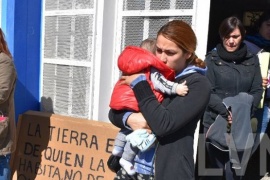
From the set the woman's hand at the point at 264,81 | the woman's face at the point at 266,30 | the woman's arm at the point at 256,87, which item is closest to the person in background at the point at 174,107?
the woman's arm at the point at 256,87

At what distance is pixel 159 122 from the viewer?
1890 mm

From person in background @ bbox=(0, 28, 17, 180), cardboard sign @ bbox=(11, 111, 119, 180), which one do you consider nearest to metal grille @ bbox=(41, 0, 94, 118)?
cardboard sign @ bbox=(11, 111, 119, 180)

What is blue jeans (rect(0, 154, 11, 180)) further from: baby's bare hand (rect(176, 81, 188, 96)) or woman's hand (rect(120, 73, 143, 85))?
baby's bare hand (rect(176, 81, 188, 96))

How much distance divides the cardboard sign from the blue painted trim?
0.23m

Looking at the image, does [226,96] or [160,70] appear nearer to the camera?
[160,70]

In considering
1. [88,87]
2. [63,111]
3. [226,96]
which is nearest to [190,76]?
[226,96]

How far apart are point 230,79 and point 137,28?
1029 millimetres

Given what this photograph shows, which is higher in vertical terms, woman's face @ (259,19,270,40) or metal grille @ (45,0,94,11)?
metal grille @ (45,0,94,11)

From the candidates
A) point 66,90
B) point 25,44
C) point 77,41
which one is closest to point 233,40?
point 77,41

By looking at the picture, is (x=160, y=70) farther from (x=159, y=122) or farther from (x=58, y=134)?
(x=58, y=134)

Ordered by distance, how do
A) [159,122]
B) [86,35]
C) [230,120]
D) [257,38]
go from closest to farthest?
[159,122] < [230,120] < [257,38] < [86,35]

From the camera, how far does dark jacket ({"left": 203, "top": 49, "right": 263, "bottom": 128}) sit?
3.13m

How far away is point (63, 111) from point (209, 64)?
1804 millimetres

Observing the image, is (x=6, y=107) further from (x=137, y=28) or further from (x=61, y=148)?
(x=137, y=28)
